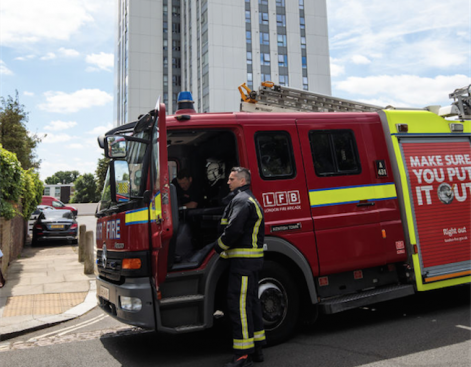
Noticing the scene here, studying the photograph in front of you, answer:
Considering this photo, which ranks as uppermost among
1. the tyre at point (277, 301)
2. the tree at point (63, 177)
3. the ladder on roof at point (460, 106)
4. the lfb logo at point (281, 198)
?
the tree at point (63, 177)

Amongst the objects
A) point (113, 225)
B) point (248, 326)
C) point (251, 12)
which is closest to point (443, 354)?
point (248, 326)

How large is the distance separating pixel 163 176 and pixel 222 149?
1389mm

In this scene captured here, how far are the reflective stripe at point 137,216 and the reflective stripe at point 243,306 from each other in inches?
43.9

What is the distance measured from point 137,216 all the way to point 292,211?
1.70 metres

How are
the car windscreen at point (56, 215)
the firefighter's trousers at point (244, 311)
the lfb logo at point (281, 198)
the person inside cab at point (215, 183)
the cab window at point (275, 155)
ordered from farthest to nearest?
the car windscreen at point (56, 215), the person inside cab at point (215, 183), the cab window at point (275, 155), the lfb logo at point (281, 198), the firefighter's trousers at point (244, 311)

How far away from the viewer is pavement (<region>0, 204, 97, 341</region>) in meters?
6.03

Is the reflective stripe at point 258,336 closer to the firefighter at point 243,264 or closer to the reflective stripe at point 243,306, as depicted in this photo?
the firefighter at point 243,264

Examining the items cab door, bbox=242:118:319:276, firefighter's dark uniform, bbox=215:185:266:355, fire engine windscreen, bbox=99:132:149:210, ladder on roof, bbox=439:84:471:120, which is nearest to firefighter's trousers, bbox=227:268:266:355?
firefighter's dark uniform, bbox=215:185:266:355

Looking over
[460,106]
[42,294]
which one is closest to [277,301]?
[460,106]

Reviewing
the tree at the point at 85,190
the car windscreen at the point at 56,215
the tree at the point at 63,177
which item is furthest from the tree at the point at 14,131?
the tree at the point at 63,177

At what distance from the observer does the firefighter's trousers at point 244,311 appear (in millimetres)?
4000

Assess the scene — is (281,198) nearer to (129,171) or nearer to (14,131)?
(129,171)

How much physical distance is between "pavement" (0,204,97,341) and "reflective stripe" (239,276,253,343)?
10.9 ft

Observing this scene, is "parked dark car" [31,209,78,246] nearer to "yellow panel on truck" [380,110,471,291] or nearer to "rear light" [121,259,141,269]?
"rear light" [121,259,141,269]
